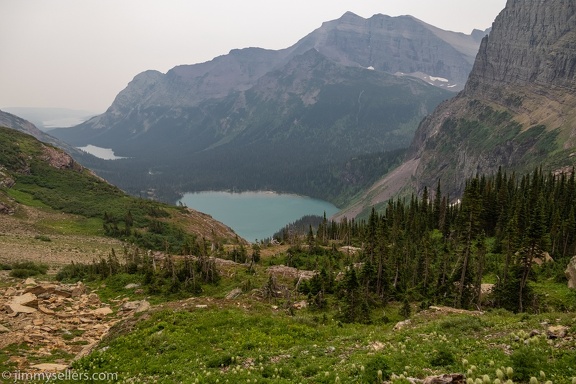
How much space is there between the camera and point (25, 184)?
404 feet

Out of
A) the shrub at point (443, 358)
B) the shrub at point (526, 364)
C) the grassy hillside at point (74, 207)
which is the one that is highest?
the shrub at point (526, 364)

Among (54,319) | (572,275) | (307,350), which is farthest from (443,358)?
(572,275)

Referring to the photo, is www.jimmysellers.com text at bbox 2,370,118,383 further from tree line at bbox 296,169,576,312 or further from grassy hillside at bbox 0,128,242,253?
grassy hillside at bbox 0,128,242,253

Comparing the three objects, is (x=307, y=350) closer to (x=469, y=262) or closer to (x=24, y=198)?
(x=469, y=262)

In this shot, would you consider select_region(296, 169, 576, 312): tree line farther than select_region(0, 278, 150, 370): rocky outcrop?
Yes

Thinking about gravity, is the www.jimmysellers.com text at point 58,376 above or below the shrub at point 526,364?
below

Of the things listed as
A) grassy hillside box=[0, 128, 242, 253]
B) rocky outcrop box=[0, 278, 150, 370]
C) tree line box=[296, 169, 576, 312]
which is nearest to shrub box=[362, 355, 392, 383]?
rocky outcrop box=[0, 278, 150, 370]

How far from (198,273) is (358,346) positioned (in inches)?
1222

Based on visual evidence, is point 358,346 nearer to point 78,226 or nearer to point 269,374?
point 269,374

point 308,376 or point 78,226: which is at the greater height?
point 308,376

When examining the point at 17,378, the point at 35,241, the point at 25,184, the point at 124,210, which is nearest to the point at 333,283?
the point at 17,378

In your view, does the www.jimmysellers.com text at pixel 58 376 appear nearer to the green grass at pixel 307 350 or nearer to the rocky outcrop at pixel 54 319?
the green grass at pixel 307 350

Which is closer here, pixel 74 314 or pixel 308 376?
pixel 308 376

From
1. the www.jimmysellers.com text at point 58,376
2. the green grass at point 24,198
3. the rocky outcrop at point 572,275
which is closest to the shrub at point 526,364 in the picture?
the www.jimmysellers.com text at point 58,376
